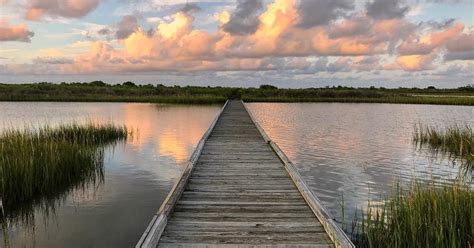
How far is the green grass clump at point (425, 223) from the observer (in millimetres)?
4656

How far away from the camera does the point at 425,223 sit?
15.7 feet

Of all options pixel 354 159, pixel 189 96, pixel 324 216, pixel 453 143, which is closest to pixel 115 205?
pixel 324 216

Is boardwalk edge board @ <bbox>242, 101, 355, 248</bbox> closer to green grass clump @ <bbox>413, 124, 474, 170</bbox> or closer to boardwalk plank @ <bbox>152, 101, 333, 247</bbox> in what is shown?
boardwalk plank @ <bbox>152, 101, 333, 247</bbox>

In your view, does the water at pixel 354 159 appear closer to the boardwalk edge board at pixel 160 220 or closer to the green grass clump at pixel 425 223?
the green grass clump at pixel 425 223

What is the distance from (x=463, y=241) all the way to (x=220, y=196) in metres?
3.28

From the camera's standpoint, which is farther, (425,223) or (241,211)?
(241,211)

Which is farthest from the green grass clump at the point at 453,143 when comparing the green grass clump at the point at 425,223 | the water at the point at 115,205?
the water at the point at 115,205

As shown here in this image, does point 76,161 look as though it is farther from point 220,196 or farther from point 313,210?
point 313,210

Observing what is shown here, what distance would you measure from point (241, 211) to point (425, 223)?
7.59ft

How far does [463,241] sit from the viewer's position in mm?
4766

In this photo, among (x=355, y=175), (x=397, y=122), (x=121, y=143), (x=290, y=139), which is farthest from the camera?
(x=397, y=122)

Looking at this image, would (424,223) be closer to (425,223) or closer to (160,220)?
(425,223)

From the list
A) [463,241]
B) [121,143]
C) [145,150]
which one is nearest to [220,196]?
[463,241]

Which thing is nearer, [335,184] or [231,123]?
[335,184]
